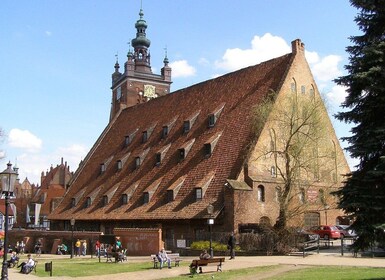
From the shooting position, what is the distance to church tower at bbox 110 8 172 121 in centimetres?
6341

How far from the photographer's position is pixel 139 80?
63938 millimetres

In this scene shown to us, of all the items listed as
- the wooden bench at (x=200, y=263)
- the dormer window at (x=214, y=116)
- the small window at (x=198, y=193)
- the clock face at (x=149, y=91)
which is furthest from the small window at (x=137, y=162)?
the wooden bench at (x=200, y=263)

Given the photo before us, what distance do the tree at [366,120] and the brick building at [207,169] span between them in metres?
16.4

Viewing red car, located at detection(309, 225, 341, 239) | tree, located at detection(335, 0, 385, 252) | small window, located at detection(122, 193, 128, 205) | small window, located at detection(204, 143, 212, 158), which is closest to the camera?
tree, located at detection(335, 0, 385, 252)

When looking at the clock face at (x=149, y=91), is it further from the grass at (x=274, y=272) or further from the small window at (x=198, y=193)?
the grass at (x=274, y=272)

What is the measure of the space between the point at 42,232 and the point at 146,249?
1732 cm

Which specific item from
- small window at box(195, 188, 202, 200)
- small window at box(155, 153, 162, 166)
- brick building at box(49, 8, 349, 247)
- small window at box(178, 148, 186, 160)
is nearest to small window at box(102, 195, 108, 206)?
brick building at box(49, 8, 349, 247)

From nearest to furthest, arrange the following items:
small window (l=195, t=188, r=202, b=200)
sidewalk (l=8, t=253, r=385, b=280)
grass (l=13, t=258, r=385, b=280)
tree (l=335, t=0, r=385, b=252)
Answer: tree (l=335, t=0, r=385, b=252), grass (l=13, t=258, r=385, b=280), sidewalk (l=8, t=253, r=385, b=280), small window (l=195, t=188, r=202, b=200)

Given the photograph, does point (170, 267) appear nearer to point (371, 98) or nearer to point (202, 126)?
point (371, 98)

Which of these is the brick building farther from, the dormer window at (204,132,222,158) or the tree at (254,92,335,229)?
the tree at (254,92,335,229)

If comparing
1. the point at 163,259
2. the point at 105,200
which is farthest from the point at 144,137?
the point at 163,259

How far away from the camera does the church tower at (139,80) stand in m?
63.4

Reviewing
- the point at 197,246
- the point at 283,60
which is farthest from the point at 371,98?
the point at 283,60

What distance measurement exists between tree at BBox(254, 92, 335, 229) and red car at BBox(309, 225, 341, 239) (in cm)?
233
